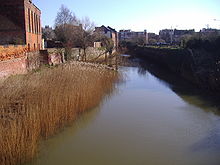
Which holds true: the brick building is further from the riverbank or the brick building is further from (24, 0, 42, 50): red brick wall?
the riverbank

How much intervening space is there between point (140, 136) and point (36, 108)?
3362 mm

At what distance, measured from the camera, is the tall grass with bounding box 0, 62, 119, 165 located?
6379 millimetres

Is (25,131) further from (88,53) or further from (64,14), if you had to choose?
(64,14)

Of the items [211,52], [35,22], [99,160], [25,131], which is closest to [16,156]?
[25,131]

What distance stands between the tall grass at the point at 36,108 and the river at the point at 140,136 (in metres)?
0.41

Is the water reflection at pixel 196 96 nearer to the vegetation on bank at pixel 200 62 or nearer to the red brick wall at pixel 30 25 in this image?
the vegetation on bank at pixel 200 62

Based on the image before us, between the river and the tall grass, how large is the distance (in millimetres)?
414

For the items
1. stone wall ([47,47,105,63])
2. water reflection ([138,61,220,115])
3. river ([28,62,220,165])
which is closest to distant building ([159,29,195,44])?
stone wall ([47,47,105,63])

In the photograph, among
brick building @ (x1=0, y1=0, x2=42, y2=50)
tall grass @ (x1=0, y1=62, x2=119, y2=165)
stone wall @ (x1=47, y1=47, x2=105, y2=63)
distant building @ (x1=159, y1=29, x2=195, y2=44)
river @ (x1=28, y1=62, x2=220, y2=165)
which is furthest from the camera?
distant building @ (x1=159, y1=29, x2=195, y2=44)

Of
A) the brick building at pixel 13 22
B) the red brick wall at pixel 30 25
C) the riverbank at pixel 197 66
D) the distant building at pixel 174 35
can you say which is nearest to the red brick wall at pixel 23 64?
the brick building at pixel 13 22

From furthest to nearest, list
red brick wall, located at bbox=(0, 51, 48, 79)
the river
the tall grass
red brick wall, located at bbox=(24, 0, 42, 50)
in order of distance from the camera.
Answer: red brick wall, located at bbox=(24, 0, 42, 50)
red brick wall, located at bbox=(0, 51, 48, 79)
the river
the tall grass

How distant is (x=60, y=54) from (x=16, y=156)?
16.6 metres

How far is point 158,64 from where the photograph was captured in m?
35.2

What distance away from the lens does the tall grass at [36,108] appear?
638cm
